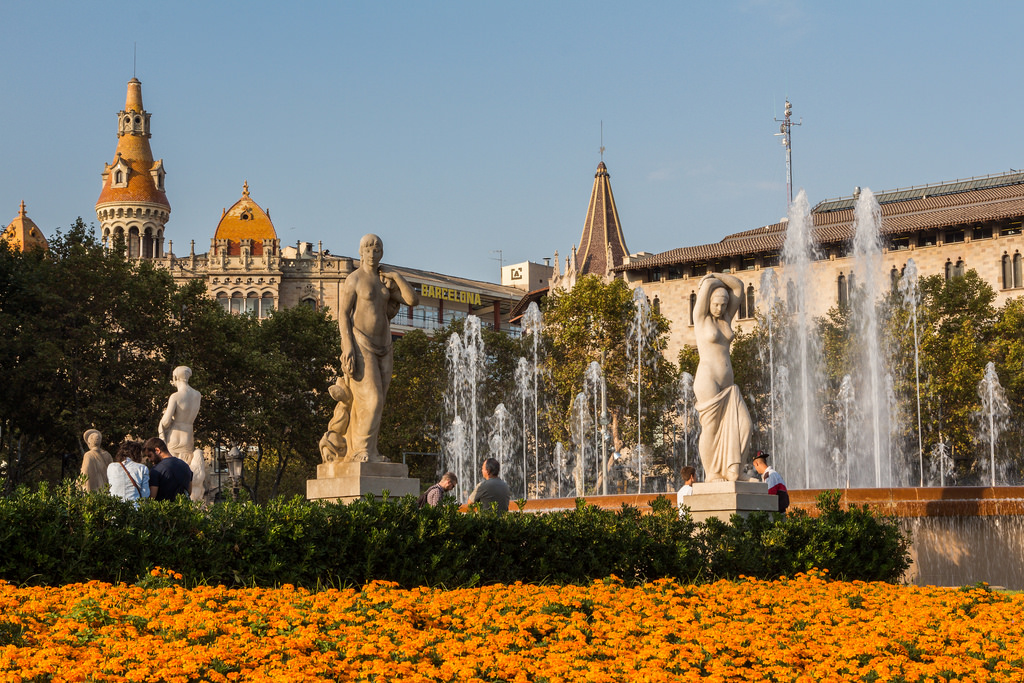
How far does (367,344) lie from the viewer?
41.0ft

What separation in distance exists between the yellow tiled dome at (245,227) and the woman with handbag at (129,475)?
89.8 m

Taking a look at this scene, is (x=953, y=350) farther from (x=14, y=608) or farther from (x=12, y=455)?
(x=14, y=608)

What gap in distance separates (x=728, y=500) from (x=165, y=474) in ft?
19.3

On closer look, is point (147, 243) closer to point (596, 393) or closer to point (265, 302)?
point (265, 302)

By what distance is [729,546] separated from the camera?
39.7ft

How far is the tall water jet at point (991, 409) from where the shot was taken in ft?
165

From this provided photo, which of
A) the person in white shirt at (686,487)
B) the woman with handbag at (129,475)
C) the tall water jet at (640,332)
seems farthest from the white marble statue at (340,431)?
the tall water jet at (640,332)

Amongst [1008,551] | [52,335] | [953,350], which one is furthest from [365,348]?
[953,350]

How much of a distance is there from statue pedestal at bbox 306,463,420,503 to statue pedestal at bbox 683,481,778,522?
3.12 metres

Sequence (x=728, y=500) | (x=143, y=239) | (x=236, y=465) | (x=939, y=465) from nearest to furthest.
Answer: (x=728, y=500) → (x=939, y=465) → (x=236, y=465) → (x=143, y=239)

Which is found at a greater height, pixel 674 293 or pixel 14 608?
pixel 674 293

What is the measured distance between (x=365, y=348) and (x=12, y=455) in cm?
3124

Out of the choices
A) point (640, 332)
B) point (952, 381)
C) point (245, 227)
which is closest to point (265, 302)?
point (245, 227)

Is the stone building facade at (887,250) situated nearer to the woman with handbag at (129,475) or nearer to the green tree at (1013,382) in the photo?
the green tree at (1013,382)
